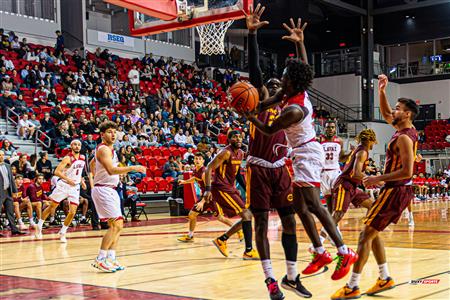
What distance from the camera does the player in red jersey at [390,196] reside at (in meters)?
5.01

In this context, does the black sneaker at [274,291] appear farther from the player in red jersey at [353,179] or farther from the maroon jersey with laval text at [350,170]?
the maroon jersey with laval text at [350,170]

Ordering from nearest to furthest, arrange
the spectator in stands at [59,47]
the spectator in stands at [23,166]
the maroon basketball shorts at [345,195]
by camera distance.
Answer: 1. the maroon basketball shorts at [345,195]
2. the spectator in stands at [23,166]
3. the spectator in stands at [59,47]

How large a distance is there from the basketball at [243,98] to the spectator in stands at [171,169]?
13.1 m

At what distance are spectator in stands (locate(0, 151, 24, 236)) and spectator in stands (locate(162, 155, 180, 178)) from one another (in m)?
6.31

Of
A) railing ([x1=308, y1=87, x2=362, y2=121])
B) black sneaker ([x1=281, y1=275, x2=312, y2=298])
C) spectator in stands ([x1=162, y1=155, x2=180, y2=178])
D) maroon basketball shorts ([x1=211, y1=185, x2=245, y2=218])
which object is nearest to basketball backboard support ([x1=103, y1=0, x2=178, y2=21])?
maroon basketball shorts ([x1=211, y1=185, x2=245, y2=218])

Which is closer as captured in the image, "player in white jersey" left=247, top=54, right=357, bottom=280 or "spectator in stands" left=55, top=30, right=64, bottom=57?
"player in white jersey" left=247, top=54, right=357, bottom=280

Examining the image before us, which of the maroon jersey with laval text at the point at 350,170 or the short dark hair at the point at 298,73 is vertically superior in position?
the short dark hair at the point at 298,73

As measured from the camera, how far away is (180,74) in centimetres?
2730

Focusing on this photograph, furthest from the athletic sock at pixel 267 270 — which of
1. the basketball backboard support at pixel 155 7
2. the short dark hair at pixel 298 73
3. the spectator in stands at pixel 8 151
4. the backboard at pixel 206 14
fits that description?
the spectator in stands at pixel 8 151

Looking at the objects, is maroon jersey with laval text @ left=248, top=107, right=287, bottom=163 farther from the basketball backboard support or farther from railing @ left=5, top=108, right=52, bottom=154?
railing @ left=5, top=108, right=52, bottom=154

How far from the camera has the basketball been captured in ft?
16.0

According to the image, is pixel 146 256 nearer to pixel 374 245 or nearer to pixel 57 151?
pixel 374 245

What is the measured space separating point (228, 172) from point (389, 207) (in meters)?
3.73

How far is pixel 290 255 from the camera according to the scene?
A: 504 centimetres
